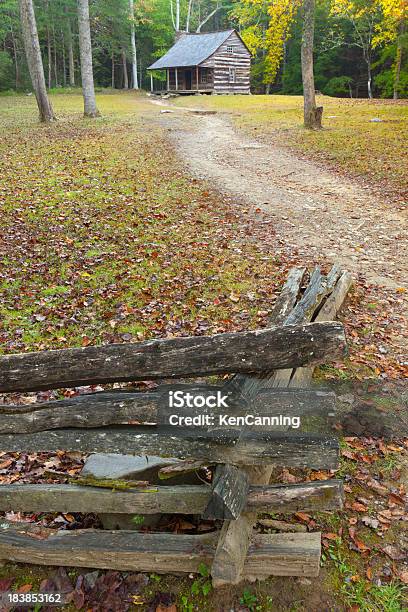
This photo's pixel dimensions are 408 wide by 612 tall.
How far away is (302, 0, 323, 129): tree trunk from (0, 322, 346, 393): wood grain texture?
65.2ft

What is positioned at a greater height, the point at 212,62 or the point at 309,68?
the point at 212,62

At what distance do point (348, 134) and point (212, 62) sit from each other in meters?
28.1

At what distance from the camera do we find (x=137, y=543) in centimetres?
375

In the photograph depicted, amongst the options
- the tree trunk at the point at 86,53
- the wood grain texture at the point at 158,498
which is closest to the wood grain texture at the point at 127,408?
the wood grain texture at the point at 158,498

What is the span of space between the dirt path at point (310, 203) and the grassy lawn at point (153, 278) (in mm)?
816

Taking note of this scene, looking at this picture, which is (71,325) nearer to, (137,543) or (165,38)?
(137,543)

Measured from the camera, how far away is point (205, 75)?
148ft

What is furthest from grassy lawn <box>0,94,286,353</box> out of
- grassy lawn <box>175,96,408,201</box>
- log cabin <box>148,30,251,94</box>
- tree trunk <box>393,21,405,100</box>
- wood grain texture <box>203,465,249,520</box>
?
log cabin <box>148,30,251,94</box>

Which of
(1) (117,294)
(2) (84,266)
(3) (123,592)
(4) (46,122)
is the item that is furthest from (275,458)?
(4) (46,122)

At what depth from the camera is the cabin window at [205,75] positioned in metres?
44.7

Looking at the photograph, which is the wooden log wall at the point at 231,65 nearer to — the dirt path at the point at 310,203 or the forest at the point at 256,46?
the forest at the point at 256,46

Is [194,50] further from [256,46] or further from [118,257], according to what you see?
[118,257]

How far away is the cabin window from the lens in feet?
147

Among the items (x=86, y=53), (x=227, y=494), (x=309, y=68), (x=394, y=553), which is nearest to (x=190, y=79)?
(x=86, y=53)
